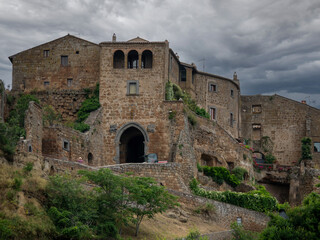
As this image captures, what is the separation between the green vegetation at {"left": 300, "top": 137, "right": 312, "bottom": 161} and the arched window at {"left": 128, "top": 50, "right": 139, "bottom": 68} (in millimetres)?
23288

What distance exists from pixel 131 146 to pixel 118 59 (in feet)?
25.1

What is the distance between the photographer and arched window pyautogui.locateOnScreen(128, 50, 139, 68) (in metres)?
46.5

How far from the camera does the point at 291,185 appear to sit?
53.1 m

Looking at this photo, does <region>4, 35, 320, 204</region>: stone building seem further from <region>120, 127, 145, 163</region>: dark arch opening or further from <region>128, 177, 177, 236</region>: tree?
<region>128, 177, 177, 236</region>: tree

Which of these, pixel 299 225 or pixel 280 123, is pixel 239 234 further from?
pixel 280 123

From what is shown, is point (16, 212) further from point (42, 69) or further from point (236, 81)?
point (236, 81)

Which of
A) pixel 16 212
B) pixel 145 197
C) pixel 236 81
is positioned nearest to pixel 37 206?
pixel 16 212

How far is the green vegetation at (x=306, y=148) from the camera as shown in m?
59.1

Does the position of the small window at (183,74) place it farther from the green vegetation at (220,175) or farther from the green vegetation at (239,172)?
the green vegetation at (220,175)

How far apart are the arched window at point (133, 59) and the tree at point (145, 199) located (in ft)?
60.7

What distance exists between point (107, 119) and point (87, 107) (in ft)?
6.86

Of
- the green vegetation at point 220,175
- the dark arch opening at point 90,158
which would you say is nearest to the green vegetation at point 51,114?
the dark arch opening at point 90,158

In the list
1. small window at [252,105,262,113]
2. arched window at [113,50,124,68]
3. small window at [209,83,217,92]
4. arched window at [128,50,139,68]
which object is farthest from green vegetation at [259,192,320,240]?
small window at [252,105,262,113]

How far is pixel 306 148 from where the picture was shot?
59281 mm
